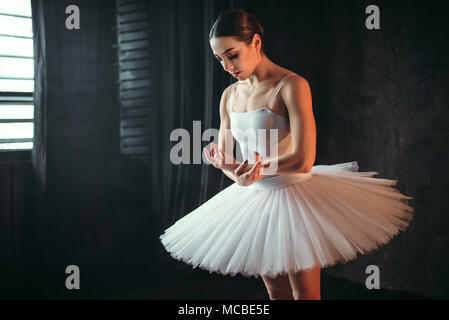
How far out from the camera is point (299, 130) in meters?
1.30

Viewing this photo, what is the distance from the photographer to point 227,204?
4.83 ft

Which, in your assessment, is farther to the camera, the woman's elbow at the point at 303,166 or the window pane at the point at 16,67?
the window pane at the point at 16,67

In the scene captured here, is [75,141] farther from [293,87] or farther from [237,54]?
[293,87]

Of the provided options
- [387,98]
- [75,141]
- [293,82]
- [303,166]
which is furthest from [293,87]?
[75,141]

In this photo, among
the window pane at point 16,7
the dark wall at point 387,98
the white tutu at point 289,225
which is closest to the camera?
the white tutu at point 289,225

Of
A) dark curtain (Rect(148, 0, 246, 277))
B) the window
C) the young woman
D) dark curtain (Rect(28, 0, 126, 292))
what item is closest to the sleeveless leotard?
the young woman

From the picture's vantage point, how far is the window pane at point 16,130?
2.79m

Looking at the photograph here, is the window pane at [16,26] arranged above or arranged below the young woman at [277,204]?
above

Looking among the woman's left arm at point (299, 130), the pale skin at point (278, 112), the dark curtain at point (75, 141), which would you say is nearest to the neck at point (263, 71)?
the pale skin at point (278, 112)

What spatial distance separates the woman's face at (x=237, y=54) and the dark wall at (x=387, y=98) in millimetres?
1497

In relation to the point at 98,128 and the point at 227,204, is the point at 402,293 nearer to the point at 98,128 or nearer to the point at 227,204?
the point at 227,204

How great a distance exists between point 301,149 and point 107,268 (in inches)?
85.0

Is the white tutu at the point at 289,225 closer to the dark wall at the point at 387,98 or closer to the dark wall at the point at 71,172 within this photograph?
the dark wall at the point at 387,98
